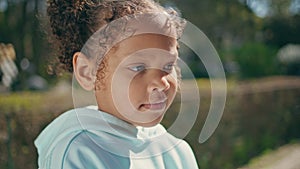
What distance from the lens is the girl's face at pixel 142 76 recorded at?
107cm

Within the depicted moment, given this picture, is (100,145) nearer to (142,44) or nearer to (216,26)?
(142,44)

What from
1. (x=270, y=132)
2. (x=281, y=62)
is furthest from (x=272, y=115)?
(x=281, y=62)

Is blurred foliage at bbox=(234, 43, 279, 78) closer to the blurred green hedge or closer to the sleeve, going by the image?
the blurred green hedge

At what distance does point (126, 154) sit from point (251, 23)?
14.4m

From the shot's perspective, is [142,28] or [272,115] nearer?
[142,28]

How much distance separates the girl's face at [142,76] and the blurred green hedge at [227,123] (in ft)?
5.81

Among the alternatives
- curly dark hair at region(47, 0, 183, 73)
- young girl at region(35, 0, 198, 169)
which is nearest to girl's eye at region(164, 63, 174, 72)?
young girl at region(35, 0, 198, 169)

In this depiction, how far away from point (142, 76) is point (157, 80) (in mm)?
29

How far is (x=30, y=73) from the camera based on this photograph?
10359 millimetres

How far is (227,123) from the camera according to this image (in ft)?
22.4

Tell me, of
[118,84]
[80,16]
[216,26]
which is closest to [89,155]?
[118,84]

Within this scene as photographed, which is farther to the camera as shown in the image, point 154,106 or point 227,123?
point 227,123

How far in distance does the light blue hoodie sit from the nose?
0.10m

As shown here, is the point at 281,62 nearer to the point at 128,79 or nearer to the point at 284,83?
the point at 284,83
